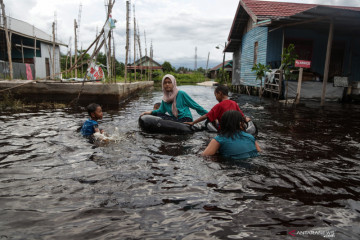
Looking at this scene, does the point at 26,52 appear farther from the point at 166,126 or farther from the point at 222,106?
the point at 222,106

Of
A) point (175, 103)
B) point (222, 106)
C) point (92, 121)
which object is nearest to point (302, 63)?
point (175, 103)

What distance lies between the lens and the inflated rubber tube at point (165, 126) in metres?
5.59

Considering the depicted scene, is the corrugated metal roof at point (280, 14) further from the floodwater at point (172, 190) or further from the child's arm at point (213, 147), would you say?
the child's arm at point (213, 147)

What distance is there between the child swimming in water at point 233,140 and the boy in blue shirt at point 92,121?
230cm

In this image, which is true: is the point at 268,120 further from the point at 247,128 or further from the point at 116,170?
the point at 116,170

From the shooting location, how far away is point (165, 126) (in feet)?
18.3

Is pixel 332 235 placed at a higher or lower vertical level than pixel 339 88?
lower

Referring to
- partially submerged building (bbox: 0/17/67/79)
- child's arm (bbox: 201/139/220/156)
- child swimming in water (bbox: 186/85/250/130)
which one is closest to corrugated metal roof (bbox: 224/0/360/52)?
child swimming in water (bbox: 186/85/250/130)

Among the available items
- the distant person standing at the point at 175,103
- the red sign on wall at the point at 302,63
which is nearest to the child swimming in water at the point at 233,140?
the distant person standing at the point at 175,103

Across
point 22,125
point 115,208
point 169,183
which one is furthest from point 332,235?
point 22,125

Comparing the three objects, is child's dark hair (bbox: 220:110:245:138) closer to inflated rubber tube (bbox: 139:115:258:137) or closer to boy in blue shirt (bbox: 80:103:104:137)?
inflated rubber tube (bbox: 139:115:258:137)

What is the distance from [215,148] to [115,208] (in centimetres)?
168

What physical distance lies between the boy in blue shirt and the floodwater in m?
0.20

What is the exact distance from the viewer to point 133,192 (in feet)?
9.00
